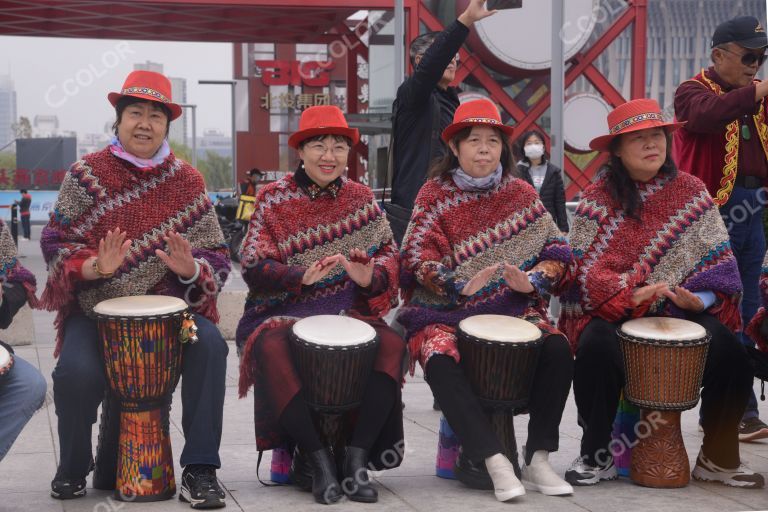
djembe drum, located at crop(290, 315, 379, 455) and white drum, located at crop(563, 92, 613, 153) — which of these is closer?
djembe drum, located at crop(290, 315, 379, 455)

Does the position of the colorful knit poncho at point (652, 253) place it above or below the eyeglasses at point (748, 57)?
below

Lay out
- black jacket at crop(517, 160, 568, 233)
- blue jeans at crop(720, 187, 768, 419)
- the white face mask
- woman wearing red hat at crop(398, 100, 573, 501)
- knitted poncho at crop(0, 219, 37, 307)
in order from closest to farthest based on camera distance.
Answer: knitted poncho at crop(0, 219, 37, 307) → woman wearing red hat at crop(398, 100, 573, 501) → blue jeans at crop(720, 187, 768, 419) → black jacket at crop(517, 160, 568, 233) → the white face mask

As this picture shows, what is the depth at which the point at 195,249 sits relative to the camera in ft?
14.7

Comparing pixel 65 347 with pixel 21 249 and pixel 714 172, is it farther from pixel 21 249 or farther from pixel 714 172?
pixel 21 249

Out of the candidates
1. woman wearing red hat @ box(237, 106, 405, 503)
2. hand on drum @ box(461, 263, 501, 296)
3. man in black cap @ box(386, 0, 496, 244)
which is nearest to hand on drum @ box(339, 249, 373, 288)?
woman wearing red hat @ box(237, 106, 405, 503)

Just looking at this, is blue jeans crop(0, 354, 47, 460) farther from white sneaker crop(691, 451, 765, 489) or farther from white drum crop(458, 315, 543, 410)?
white sneaker crop(691, 451, 765, 489)

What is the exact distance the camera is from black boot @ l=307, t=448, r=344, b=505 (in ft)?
13.8

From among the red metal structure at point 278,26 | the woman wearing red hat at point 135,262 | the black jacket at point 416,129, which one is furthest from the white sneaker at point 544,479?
the red metal structure at point 278,26

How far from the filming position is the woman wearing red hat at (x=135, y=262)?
4.18 m

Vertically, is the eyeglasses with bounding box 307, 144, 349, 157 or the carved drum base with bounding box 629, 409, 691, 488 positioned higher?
the eyeglasses with bounding box 307, 144, 349, 157

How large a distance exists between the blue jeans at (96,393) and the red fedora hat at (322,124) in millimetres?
902

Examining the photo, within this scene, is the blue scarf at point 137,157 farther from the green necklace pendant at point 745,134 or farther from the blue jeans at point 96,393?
the green necklace pendant at point 745,134

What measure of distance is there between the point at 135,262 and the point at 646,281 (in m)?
2.08

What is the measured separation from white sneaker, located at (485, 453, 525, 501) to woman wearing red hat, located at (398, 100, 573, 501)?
0.12 meters
